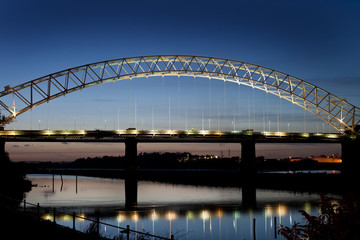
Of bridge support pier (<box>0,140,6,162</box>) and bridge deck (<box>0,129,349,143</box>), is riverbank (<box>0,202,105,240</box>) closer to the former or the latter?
bridge support pier (<box>0,140,6,162</box>)

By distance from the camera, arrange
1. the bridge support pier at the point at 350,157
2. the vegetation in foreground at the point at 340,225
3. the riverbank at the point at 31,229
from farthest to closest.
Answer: the bridge support pier at the point at 350,157
the riverbank at the point at 31,229
the vegetation in foreground at the point at 340,225

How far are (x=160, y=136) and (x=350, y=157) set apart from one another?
155 ft

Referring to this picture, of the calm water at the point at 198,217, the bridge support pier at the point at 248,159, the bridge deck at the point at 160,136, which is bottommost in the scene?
the calm water at the point at 198,217

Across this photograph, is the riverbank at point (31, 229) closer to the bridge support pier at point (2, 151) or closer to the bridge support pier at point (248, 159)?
the bridge support pier at point (2, 151)

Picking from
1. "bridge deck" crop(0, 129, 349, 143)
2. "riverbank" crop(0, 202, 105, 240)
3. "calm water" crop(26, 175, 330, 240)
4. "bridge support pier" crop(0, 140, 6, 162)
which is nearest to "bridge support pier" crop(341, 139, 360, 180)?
"bridge deck" crop(0, 129, 349, 143)

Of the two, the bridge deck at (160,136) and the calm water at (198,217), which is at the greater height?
→ the bridge deck at (160,136)

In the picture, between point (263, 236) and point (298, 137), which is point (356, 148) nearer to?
point (298, 137)

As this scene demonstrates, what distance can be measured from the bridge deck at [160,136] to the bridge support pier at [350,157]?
91.9 inches

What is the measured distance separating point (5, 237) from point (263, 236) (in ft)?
67.3

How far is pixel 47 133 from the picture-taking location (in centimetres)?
9106

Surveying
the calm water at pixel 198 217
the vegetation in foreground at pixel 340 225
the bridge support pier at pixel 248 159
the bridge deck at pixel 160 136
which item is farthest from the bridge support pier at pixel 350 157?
the vegetation in foreground at pixel 340 225

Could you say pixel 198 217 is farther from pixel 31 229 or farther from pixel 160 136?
pixel 160 136

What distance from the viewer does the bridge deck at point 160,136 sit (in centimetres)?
9094

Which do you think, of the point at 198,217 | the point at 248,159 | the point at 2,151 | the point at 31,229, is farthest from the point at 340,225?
the point at 248,159
